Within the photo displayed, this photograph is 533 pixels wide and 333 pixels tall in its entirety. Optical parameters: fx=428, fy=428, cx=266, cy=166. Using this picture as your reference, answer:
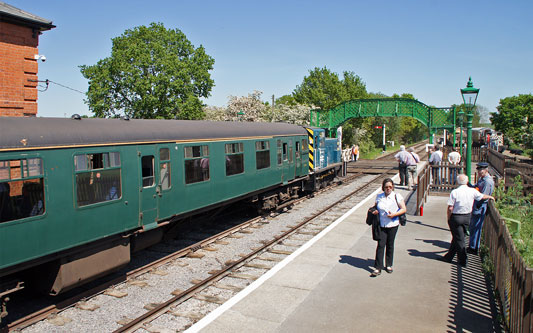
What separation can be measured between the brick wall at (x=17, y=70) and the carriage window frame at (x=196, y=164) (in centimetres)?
657

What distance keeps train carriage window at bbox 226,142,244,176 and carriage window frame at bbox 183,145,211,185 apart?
3.33ft

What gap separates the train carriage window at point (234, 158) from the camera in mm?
11359

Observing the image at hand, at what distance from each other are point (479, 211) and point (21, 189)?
8227mm

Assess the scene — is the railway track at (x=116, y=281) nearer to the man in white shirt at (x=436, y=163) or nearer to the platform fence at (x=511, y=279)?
the platform fence at (x=511, y=279)

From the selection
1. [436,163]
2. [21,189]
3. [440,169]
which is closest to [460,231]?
[21,189]

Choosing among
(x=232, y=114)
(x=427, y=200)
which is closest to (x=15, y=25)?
(x=427, y=200)

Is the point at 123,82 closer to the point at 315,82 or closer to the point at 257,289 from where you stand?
the point at 315,82

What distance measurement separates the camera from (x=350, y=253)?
9.44 metres

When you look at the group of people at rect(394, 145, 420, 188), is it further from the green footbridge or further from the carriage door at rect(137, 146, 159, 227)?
the carriage door at rect(137, 146, 159, 227)

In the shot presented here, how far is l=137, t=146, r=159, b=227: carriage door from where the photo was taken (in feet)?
27.0

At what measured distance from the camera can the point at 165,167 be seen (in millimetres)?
8953

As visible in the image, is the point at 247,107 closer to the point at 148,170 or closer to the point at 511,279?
the point at 148,170

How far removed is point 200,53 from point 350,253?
40.2 meters

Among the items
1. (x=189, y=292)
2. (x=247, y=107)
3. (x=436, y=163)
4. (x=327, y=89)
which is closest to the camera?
(x=189, y=292)
